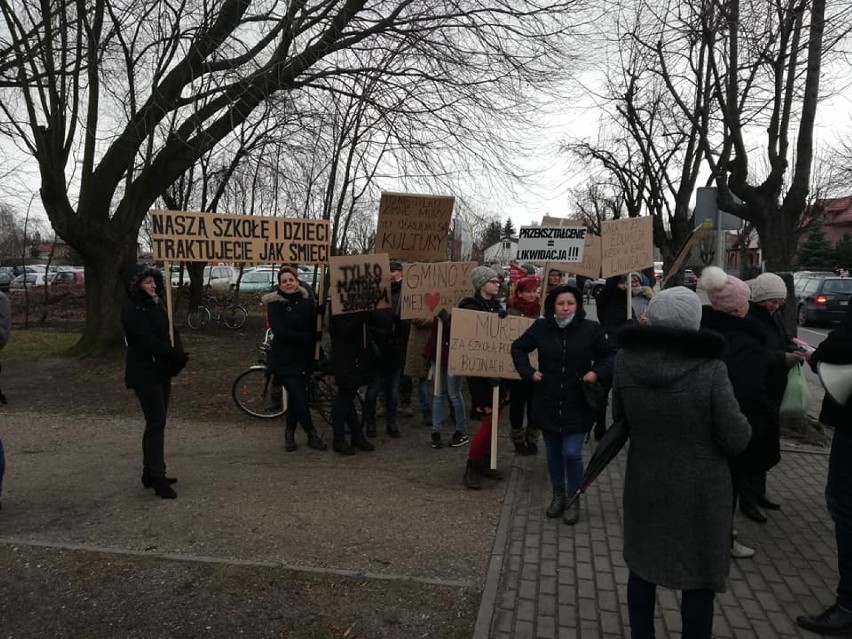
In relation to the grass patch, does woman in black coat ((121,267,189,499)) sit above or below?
above

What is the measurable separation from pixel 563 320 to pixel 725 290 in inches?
43.1

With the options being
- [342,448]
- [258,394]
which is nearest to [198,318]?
[258,394]

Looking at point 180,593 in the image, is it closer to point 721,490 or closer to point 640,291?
point 721,490

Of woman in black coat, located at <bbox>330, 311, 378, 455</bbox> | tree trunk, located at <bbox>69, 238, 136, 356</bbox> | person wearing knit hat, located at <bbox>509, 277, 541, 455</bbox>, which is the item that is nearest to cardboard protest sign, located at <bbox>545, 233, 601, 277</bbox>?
person wearing knit hat, located at <bbox>509, 277, 541, 455</bbox>

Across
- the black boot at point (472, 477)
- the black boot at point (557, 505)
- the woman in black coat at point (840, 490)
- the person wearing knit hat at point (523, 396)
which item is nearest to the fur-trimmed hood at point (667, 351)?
the woman in black coat at point (840, 490)

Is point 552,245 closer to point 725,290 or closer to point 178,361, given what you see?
point 725,290

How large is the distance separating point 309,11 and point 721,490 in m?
8.81

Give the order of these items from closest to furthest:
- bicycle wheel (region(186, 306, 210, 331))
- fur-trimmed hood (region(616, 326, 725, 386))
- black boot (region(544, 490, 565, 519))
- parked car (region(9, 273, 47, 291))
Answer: fur-trimmed hood (region(616, 326, 725, 386))
black boot (region(544, 490, 565, 519))
bicycle wheel (region(186, 306, 210, 331))
parked car (region(9, 273, 47, 291))

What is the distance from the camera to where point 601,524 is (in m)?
4.68

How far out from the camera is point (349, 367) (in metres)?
6.22

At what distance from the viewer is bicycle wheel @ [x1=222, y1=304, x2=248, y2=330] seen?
18.0 metres

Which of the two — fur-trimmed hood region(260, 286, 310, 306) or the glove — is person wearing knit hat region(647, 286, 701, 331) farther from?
fur-trimmed hood region(260, 286, 310, 306)

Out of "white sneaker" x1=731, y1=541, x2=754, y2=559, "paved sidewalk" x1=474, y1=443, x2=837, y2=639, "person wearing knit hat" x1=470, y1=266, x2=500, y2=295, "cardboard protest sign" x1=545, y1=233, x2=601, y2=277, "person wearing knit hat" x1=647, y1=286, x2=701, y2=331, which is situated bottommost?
"paved sidewalk" x1=474, y1=443, x2=837, y2=639

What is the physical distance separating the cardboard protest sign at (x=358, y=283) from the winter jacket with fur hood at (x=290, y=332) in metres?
0.32
